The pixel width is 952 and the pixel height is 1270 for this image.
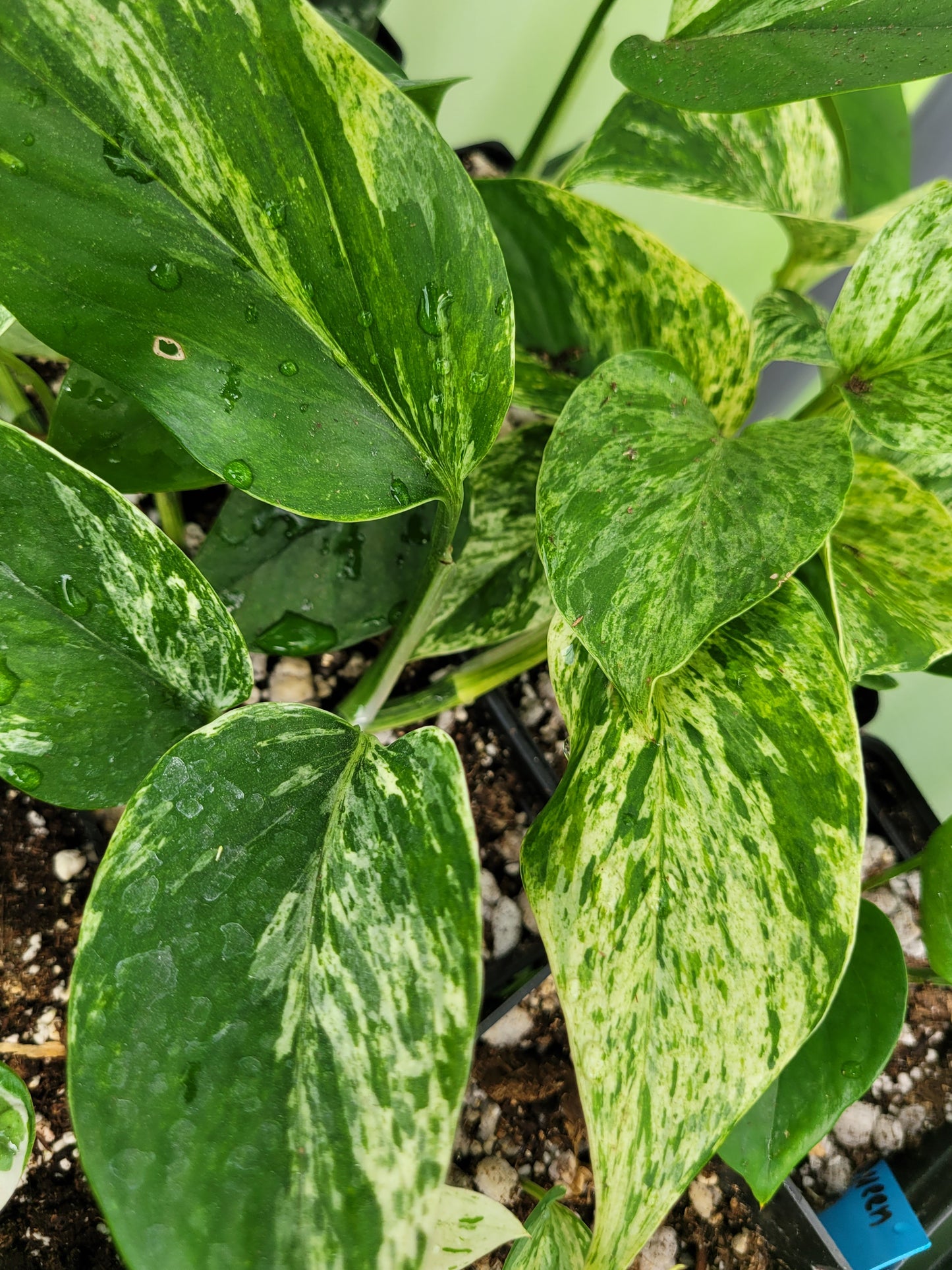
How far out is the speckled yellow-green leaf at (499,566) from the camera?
62cm

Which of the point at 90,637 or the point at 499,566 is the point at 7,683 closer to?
the point at 90,637

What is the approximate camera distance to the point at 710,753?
1.39ft

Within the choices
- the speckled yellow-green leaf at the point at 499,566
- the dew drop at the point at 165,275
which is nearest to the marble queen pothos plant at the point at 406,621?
the dew drop at the point at 165,275

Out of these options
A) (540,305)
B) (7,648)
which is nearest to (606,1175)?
(7,648)

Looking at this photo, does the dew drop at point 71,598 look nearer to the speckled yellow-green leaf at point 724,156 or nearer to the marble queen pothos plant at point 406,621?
the marble queen pothos plant at point 406,621

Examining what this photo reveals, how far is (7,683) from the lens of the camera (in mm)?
379

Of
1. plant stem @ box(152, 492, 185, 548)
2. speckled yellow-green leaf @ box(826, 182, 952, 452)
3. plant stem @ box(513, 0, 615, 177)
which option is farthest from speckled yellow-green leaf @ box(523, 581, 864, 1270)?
plant stem @ box(513, 0, 615, 177)

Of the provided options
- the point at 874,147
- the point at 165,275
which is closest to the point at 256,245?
the point at 165,275

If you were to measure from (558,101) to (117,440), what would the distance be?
0.50 metres

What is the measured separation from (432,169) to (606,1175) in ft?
1.45

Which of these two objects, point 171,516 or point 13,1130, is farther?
point 171,516

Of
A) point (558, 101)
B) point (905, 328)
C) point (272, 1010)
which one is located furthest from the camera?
point (558, 101)

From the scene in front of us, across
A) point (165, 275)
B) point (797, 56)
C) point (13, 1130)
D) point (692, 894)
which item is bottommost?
point (13, 1130)

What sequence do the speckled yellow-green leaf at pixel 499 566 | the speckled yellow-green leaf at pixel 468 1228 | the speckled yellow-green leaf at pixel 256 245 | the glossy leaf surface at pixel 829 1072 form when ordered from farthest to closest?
the speckled yellow-green leaf at pixel 499 566
the glossy leaf surface at pixel 829 1072
the speckled yellow-green leaf at pixel 468 1228
the speckled yellow-green leaf at pixel 256 245
